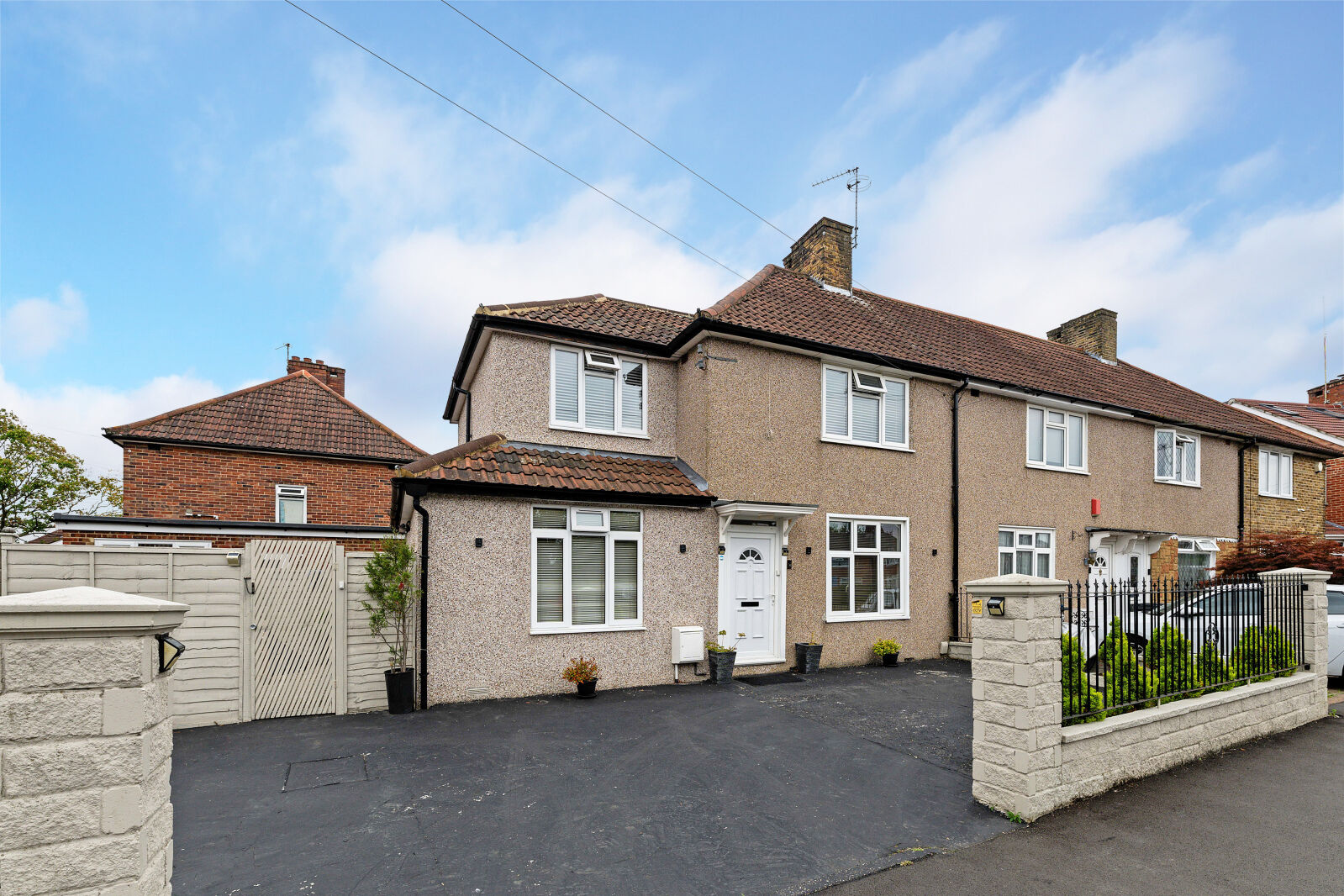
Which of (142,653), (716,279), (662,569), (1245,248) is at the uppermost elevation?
(1245,248)

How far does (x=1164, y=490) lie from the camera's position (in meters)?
14.9

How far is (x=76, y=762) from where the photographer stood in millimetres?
2088

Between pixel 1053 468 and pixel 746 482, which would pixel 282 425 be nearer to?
pixel 746 482

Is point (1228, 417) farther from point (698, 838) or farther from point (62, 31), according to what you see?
point (62, 31)

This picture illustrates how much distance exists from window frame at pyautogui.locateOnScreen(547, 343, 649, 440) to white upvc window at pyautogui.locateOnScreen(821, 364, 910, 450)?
2.98 meters

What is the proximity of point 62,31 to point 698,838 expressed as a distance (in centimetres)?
956

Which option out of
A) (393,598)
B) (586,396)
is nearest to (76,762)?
(393,598)

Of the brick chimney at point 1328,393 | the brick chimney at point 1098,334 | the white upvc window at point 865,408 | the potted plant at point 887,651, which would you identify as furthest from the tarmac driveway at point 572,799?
the brick chimney at point 1328,393

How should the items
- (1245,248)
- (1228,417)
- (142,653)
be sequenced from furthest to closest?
1. (1228,417)
2. (1245,248)
3. (142,653)

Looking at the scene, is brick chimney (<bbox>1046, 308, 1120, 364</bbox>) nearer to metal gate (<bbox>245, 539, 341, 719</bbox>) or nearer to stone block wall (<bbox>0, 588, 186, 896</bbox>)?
metal gate (<bbox>245, 539, 341, 719</bbox>)

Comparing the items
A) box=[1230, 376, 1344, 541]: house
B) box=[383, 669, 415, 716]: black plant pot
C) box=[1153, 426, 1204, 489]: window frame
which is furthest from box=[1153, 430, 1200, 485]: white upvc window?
box=[383, 669, 415, 716]: black plant pot

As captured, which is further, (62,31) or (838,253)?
(838,253)

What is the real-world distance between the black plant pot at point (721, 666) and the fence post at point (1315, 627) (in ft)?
21.4

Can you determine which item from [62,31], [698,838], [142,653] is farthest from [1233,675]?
[62,31]
